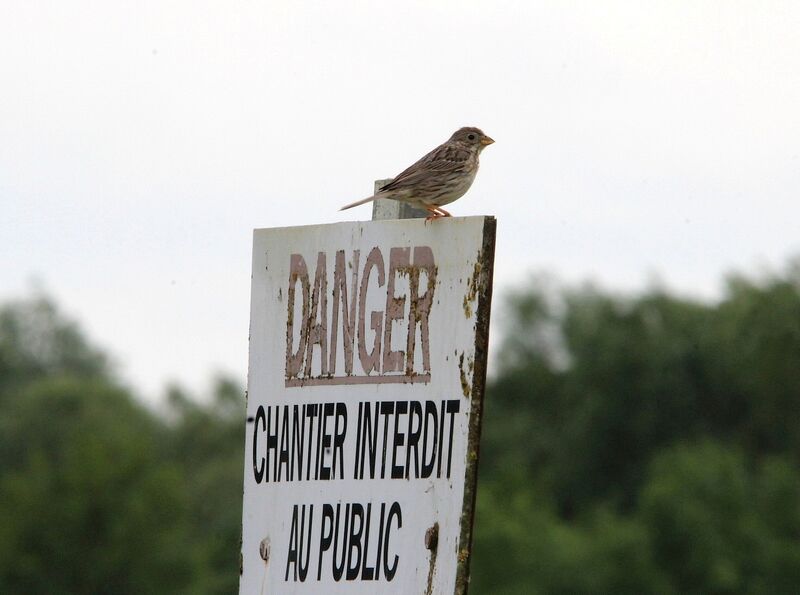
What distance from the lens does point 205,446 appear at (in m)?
81.4

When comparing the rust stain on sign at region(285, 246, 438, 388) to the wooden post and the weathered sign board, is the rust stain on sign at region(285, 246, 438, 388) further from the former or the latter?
the wooden post

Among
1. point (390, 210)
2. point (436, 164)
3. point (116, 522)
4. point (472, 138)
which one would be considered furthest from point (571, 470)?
point (390, 210)

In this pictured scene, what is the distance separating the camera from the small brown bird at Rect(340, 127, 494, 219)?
627cm

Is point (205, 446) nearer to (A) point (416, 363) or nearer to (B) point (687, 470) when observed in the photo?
(B) point (687, 470)

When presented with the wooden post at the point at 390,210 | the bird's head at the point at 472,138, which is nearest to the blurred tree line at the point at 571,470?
the bird's head at the point at 472,138

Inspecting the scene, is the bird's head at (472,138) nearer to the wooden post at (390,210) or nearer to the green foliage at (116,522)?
the wooden post at (390,210)

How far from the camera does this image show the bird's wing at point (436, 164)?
680 centimetres

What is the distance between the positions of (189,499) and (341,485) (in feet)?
221

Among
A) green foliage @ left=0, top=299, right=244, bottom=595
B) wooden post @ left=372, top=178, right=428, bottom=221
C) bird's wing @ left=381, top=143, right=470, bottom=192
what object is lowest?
green foliage @ left=0, top=299, right=244, bottom=595

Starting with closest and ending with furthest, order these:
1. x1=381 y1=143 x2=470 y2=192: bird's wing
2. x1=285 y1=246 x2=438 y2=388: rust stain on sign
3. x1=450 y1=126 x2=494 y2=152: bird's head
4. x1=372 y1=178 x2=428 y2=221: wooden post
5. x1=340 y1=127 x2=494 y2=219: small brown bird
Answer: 1. x1=285 y1=246 x2=438 y2=388: rust stain on sign
2. x1=372 y1=178 x2=428 y2=221: wooden post
3. x1=340 y1=127 x2=494 y2=219: small brown bird
4. x1=381 y1=143 x2=470 y2=192: bird's wing
5. x1=450 y1=126 x2=494 y2=152: bird's head

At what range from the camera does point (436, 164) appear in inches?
300

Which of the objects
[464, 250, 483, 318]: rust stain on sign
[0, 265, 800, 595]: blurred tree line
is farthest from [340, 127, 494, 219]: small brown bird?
[0, 265, 800, 595]: blurred tree line

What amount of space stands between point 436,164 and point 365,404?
2.71 m

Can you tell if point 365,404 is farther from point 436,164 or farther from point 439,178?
point 436,164
